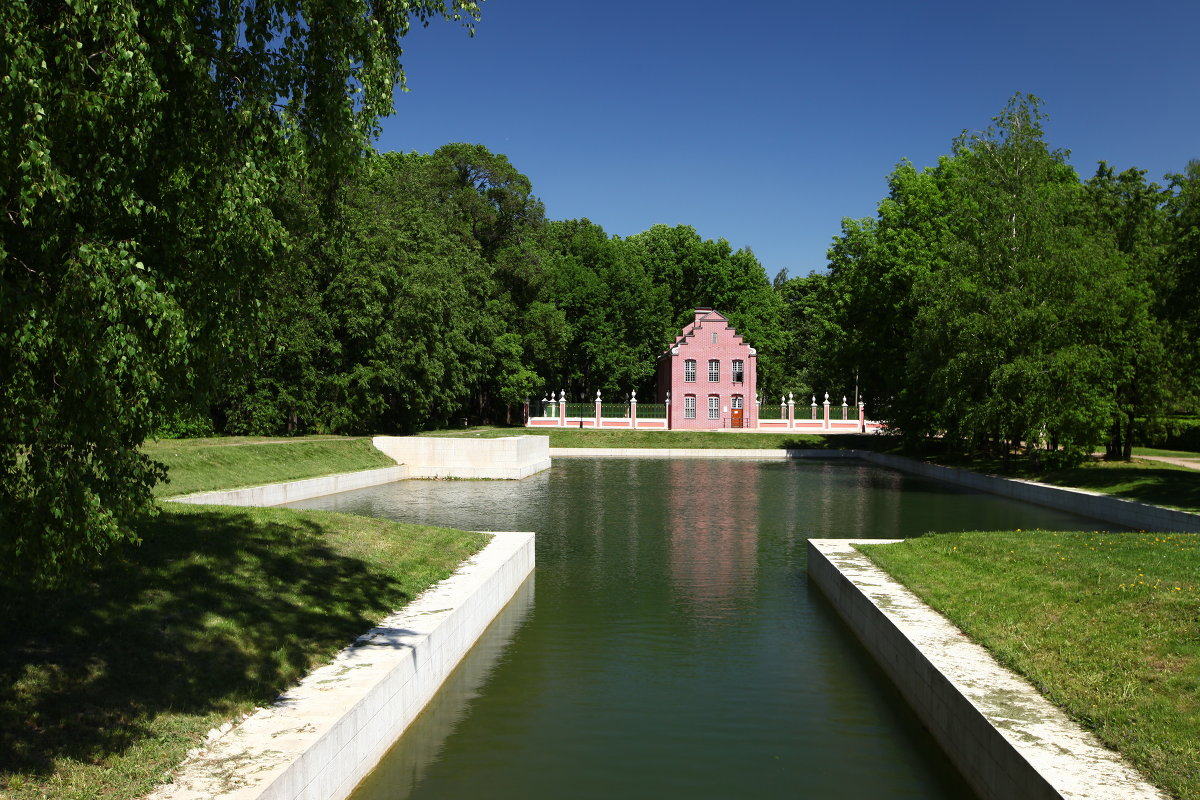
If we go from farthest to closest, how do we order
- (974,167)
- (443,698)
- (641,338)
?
(641,338)
(974,167)
(443,698)

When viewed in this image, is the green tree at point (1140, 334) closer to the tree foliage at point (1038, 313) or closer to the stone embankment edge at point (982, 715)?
the tree foliage at point (1038, 313)

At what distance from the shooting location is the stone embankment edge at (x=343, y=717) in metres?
6.91

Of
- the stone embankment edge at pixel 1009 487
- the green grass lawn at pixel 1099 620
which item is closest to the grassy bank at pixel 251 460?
the green grass lawn at pixel 1099 620

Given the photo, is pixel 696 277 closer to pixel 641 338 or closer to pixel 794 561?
pixel 641 338

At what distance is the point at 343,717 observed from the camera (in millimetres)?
8117

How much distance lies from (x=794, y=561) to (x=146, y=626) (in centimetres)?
1390

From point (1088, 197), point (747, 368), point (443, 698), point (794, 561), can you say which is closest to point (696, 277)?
point (747, 368)

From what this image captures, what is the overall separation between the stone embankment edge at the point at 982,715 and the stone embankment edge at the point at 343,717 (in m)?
5.54

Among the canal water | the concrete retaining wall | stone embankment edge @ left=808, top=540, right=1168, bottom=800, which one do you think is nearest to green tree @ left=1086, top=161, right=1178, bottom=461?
the concrete retaining wall

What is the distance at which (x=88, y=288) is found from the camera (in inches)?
246

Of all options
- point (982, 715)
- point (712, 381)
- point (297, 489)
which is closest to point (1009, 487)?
point (297, 489)

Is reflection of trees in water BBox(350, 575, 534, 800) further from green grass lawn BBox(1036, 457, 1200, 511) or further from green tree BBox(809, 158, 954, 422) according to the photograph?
green tree BBox(809, 158, 954, 422)

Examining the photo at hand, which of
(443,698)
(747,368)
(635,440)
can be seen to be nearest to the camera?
(443,698)

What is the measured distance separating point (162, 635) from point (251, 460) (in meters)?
22.7
